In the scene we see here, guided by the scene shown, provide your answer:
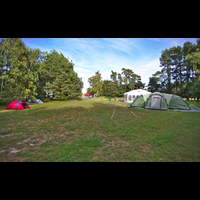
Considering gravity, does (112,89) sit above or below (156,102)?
above

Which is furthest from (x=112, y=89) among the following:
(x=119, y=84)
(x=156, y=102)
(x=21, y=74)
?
(x=21, y=74)

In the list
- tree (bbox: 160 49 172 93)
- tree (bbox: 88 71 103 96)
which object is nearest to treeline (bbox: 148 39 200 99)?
tree (bbox: 160 49 172 93)

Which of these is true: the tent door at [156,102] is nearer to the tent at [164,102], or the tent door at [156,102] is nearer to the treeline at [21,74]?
the tent at [164,102]

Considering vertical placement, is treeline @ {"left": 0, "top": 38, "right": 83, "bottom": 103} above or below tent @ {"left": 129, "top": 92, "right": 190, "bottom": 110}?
above

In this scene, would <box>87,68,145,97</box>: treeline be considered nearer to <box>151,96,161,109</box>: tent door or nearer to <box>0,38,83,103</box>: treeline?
<box>0,38,83,103</box>: treeline

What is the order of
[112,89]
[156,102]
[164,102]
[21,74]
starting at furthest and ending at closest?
[112,89] → [21,74] → [156,102] → [164,102]

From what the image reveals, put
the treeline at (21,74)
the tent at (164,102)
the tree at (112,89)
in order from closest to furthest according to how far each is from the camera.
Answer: the tent at (164,102)
the treeline at (21,74)
the tree at (112,89)

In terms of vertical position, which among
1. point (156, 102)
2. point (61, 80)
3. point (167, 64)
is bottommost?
point (156, 102)

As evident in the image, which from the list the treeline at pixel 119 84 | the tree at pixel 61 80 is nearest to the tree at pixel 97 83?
the treeline at pixel 119 84

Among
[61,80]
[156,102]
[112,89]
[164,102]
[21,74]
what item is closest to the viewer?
[164,102]

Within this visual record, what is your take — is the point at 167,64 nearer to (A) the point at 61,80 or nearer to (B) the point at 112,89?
(B) the point at 112,89
